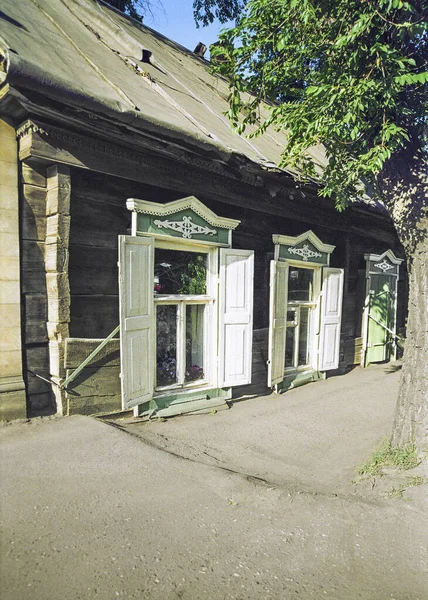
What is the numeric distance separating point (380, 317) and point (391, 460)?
5.45 meters

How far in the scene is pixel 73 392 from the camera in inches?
152

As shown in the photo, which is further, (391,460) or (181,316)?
(181,316)

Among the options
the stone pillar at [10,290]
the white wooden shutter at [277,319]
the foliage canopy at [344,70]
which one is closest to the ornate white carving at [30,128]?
the stone pillar at [10,290]

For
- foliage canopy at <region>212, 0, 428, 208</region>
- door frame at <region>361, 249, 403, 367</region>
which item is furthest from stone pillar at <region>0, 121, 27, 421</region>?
door frame at <region>361, 249, 403, 367</region>

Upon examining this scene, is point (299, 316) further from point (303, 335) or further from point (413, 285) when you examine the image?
point (413, 285)

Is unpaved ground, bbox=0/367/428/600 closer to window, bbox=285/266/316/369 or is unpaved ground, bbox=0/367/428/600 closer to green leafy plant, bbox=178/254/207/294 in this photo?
green leafy plant, bbox=178/254/207/294

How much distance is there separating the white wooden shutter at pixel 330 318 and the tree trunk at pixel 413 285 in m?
3.13

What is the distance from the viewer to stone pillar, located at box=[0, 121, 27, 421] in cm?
352

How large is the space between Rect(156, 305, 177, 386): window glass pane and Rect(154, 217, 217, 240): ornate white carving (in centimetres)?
92

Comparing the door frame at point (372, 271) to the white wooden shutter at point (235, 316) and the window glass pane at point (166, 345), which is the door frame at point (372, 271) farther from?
the window glass pane at point (166, 345)

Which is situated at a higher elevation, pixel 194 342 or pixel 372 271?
pixel 372 271

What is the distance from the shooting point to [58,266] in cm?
369

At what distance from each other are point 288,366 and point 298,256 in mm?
1846

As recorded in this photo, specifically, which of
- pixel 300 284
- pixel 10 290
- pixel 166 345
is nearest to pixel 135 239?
pixel 10 290
